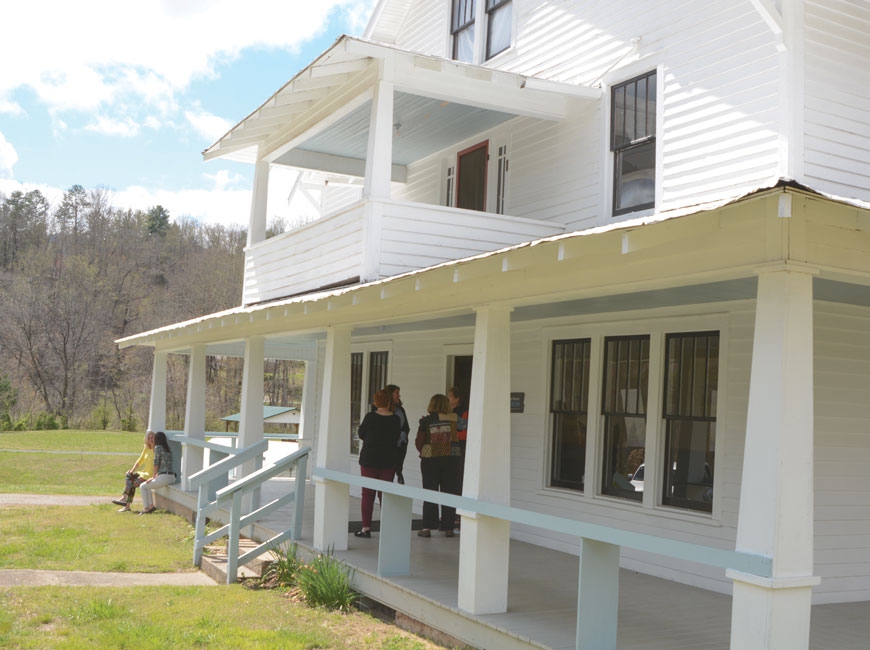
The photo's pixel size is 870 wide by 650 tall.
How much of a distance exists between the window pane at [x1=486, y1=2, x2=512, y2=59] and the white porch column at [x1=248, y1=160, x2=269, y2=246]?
3946 millimetres

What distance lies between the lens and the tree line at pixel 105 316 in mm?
48812

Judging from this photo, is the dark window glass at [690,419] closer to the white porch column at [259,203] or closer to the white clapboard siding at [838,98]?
the white clapboard siding at [838,98]

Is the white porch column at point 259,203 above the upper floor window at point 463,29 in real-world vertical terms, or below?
below

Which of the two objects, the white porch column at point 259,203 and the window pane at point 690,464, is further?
the white porch column at point 259,203

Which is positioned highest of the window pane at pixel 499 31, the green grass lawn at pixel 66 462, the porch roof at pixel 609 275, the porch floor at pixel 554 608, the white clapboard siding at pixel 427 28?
the white clapboard siding at pixel 427 28

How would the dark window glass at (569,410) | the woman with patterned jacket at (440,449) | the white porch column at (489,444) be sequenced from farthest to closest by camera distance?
the dark window glass at (569,410), the woman with patterned jacket at (440,449), the white porch column at (489,444)

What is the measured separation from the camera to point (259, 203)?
1428cm

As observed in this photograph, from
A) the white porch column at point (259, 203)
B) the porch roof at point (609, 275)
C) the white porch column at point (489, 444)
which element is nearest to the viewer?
the porch roof at point (609, 275)

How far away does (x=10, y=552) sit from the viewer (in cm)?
1166

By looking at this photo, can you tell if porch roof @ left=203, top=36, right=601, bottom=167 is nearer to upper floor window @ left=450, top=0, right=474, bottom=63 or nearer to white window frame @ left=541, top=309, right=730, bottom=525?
upper floor window @ left=450, top=0, right=474, bottom=63

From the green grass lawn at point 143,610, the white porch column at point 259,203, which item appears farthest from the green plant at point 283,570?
the white porch column at point 259,203

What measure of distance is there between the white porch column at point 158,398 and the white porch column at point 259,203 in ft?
16.8

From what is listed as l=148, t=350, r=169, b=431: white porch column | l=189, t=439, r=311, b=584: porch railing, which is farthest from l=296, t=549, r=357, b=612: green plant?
l=148, t=350, r=169, b=431: white porch column

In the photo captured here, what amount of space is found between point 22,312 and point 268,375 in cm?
1447
